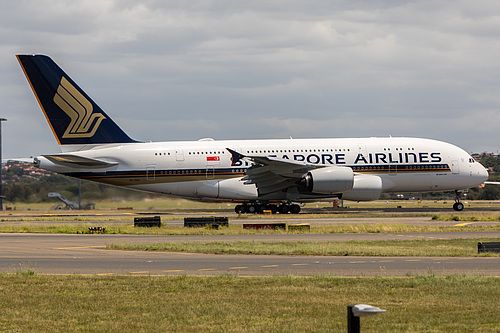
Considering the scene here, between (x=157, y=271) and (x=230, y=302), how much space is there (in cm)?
650

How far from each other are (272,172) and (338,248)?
82.2ft

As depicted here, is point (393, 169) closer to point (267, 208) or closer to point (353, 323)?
point (267, 208)

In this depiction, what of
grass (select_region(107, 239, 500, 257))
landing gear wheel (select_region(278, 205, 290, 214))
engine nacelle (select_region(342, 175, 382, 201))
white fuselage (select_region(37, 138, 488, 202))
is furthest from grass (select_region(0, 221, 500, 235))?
white fuselage (select_region(37, 138, 488, 202))

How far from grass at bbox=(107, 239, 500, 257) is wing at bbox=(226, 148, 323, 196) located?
21.1 m

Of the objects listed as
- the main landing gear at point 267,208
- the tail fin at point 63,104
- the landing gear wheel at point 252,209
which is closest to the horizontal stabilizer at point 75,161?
the tail fin at point 63,104

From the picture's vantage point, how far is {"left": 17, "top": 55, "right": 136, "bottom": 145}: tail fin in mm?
54531

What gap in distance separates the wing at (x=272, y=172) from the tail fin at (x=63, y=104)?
11.6m

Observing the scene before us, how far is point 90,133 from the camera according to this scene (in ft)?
181

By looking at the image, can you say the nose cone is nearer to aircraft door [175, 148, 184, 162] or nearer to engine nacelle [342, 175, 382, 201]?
engine nacelle [342, 175, 382, 201]

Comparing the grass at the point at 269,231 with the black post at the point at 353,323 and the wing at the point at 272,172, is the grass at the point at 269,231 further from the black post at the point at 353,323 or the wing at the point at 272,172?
the black post at the point at 353,323

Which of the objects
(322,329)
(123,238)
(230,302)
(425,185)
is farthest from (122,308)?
(425,185)

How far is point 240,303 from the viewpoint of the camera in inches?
596

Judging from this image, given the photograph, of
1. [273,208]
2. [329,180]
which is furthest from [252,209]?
[329,180]

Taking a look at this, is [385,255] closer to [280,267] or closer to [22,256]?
[280,267]
